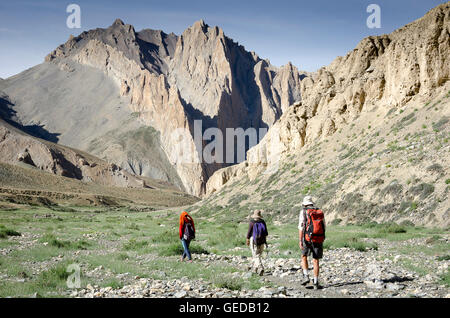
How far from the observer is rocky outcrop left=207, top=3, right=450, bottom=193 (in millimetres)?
36344

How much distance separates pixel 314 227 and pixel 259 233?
240cm

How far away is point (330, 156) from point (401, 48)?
1351 centimetres

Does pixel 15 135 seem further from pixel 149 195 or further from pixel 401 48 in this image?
pixel 401 48

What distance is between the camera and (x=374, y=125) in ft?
130

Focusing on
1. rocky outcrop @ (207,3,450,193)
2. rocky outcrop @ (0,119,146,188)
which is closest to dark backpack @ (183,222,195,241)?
rocky outcrop @ (207,3,450,193)

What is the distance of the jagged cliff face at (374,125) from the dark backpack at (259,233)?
13.3 metres

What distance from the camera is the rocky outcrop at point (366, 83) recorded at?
36344 millimetres

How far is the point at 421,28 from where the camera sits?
38.7 metres

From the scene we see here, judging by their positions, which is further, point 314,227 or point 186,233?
point 186,233

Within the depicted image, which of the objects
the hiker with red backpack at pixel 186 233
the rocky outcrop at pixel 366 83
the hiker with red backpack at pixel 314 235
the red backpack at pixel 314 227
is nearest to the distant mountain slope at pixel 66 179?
the rocky outcrop at pixel 366 83

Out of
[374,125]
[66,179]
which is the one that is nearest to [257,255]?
[374,125]

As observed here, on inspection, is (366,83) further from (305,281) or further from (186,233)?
Result: (305,281)

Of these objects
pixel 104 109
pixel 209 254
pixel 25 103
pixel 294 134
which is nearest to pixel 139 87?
pixel 104 109

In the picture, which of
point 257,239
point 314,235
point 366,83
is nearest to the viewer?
point 314,235
